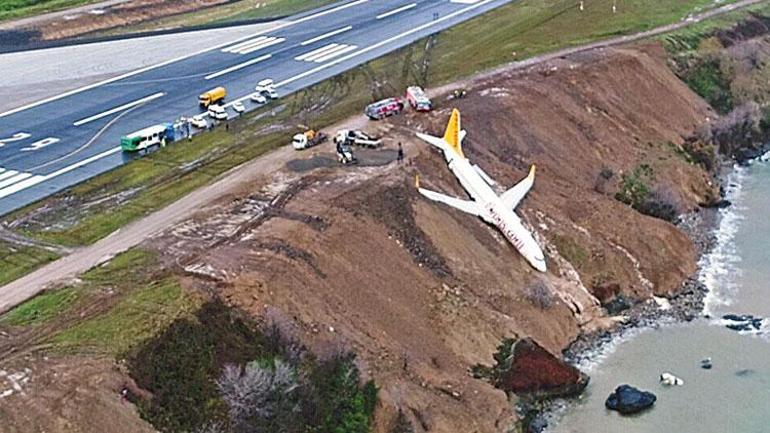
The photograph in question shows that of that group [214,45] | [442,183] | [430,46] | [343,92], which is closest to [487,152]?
[442,183]

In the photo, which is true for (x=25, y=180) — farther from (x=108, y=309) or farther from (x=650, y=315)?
(x=650, y=315)

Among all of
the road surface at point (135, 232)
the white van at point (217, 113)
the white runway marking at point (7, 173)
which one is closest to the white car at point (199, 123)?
the white van at point (217, 113)

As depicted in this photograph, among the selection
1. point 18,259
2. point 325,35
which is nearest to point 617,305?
point 18,259

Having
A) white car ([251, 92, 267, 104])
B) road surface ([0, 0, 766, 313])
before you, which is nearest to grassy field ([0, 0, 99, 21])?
white car ([251, 92, 267, 104])

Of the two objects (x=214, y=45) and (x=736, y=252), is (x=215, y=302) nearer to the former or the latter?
(x=736, y=252)

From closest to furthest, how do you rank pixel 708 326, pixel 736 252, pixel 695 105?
pixel 708 326 → pixel 736 252 → pixel 695 105

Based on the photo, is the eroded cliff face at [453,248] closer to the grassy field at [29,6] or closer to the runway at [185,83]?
the runway at [185,83]
